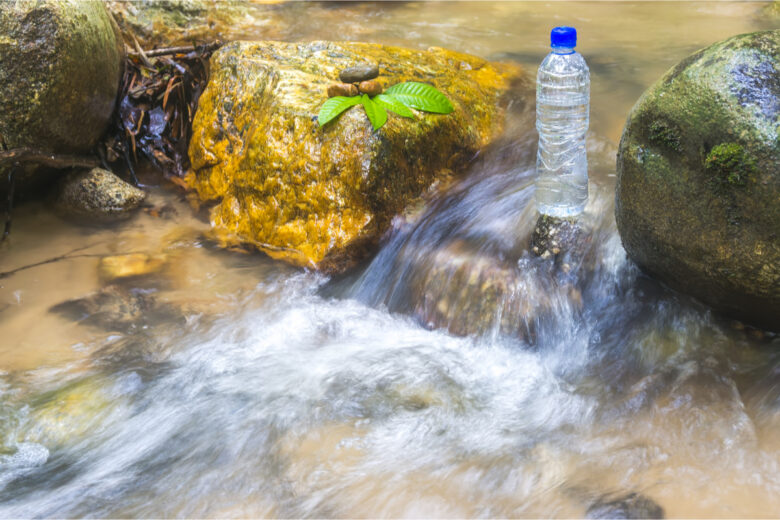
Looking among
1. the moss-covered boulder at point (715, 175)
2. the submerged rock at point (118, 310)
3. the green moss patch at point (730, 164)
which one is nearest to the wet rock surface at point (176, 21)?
the submerged rock at point (118, 310)

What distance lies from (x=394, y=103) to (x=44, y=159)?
241 cm

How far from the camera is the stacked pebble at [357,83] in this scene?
158 inches

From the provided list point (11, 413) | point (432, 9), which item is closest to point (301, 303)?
point (11, 413)

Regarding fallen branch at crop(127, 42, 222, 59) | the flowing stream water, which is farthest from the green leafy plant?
fallen branch at crop(127, 42, 222, 59)

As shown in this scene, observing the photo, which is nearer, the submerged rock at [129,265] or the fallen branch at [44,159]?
the submerged rock at [129,265]

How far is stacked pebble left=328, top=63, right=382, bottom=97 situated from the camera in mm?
4008

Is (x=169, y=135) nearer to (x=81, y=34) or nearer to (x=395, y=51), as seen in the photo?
(x=81, y=34)

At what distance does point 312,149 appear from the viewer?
Answer: 3.95 meters

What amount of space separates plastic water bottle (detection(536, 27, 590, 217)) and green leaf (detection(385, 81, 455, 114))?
1.94ft

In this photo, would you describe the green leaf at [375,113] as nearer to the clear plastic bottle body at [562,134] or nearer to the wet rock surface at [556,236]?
the clear plastic bottle body at [562,134]

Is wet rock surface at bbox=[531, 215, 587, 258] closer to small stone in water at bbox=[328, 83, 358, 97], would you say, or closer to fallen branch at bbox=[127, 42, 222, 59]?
small stone in water at bbox=[328, 83, 358, 97]

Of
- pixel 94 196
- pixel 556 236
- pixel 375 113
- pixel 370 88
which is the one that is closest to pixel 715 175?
pixel 556 236

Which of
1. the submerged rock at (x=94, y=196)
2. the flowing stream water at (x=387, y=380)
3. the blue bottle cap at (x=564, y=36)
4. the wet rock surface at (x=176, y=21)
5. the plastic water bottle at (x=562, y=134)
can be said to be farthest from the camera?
the wet rock surface at (x=176, y=21)

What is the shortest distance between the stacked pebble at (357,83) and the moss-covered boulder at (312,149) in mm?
126
